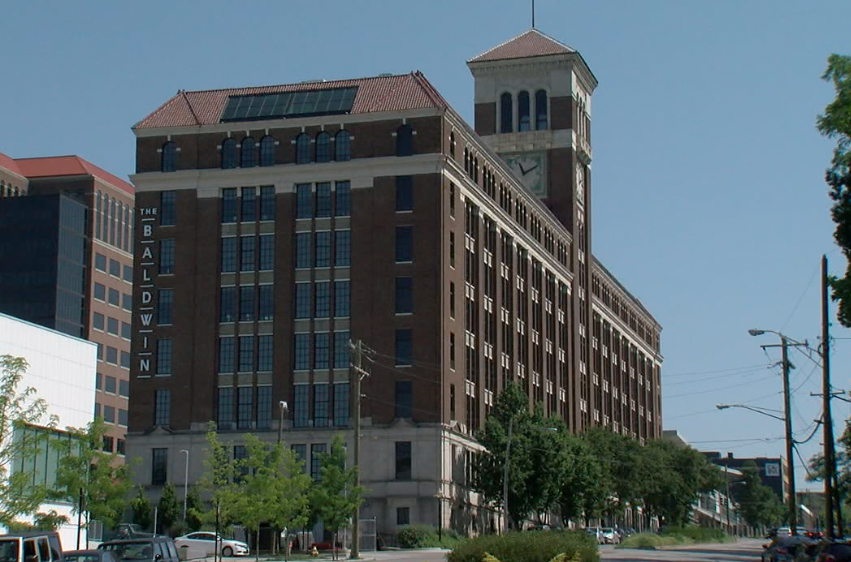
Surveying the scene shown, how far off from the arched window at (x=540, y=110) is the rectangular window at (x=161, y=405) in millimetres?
43159

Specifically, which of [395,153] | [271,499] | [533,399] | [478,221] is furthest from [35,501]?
[533,399]

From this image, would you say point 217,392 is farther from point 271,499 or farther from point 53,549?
point 53,549

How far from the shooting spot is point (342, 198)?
91.0 metres

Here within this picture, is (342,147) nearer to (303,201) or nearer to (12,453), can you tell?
(303,201)

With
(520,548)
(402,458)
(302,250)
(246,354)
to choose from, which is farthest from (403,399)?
(520,548)

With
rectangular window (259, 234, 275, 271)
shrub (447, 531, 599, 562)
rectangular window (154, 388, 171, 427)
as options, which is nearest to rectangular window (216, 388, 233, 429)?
rectangular window (154, 388, 171, 427)

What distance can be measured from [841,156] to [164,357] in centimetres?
5988

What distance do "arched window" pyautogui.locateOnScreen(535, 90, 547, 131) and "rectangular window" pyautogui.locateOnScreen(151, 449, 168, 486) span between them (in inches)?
1800

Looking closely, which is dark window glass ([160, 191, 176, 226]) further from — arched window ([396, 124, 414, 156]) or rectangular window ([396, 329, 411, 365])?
rectangular window ([396, 329, 411, 365])

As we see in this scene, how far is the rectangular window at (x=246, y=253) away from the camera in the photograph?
91.6m

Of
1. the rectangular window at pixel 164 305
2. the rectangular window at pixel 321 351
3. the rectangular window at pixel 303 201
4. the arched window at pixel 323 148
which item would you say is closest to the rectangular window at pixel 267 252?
the rectangular window at pixel 303 201

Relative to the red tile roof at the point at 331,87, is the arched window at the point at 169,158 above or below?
below

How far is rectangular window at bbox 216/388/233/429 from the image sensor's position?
295 ft

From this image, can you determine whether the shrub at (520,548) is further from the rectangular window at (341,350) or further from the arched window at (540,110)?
the arched window at (540,110)
